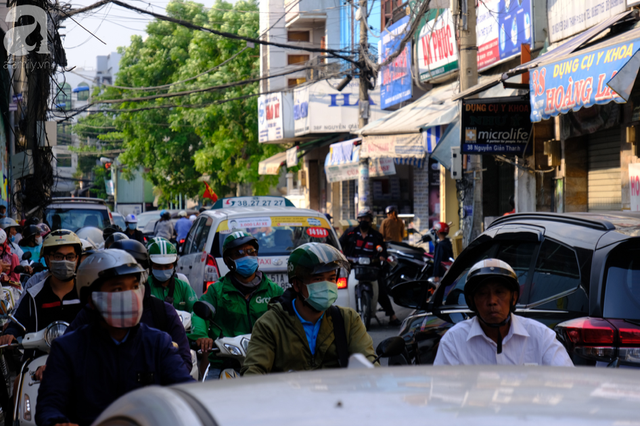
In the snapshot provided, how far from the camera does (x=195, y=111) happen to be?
126ft

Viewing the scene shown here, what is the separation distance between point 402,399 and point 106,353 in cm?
201

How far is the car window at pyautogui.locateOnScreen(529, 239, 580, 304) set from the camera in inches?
163

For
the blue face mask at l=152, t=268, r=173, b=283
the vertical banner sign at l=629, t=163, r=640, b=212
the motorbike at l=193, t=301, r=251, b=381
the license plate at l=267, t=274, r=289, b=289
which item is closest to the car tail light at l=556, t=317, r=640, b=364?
the motorbike at l=193, t=301, r=251, b=381

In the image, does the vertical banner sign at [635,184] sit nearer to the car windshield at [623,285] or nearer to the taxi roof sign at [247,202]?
the taxi roof sign at [247,202]

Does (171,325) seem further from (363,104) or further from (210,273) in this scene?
(363,104)

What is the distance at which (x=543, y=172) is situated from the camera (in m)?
14.3

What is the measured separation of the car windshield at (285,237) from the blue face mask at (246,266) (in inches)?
147

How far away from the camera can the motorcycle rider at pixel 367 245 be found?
12.3 metres

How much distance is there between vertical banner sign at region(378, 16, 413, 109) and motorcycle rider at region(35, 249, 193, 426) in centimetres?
1883

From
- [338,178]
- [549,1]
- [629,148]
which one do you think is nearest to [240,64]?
[338,178]

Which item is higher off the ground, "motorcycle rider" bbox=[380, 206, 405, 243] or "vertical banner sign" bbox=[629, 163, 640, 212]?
"vertical banner sign" bbox=[629, 163, 640, 212]

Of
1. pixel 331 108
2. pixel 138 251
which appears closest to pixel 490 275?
pixel 138 251

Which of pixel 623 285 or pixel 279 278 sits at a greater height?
pixel 623 285

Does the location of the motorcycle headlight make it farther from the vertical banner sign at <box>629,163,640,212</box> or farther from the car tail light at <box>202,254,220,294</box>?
the vertical banner sign at <box>629,163,640,212</box>
